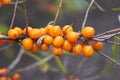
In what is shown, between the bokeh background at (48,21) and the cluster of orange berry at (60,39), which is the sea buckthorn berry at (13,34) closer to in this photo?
the cluster of orange berry at (60,39)

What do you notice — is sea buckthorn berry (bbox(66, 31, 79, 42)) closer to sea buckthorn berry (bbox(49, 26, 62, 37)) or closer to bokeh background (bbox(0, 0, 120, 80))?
sea buckthorn berry (bbox(49, 26, 62, 37))

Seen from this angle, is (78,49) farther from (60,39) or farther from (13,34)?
(13,34)

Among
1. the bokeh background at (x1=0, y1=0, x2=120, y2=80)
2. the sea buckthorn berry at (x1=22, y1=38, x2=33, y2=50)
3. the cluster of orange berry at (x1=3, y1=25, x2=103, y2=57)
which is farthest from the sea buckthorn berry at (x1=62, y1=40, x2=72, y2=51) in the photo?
the bokeh background at (x1=0, y1=0, x2=120, y2=80)

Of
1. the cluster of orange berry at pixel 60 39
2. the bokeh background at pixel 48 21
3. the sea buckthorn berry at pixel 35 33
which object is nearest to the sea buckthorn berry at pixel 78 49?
the cluster of orange berry at pixel 60 39

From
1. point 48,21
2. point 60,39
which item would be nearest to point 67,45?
point 60,39

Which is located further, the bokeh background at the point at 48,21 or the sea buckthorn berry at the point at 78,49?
the bokeh background at the point at 48,21

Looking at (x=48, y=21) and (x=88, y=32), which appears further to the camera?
(x=48, y=21)

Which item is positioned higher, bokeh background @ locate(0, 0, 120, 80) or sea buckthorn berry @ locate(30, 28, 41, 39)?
sea buckthorn berry @ locate(30, 28, 41, 39)

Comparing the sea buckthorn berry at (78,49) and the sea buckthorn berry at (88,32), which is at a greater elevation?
the sea buckthorn berry at (88,32)
